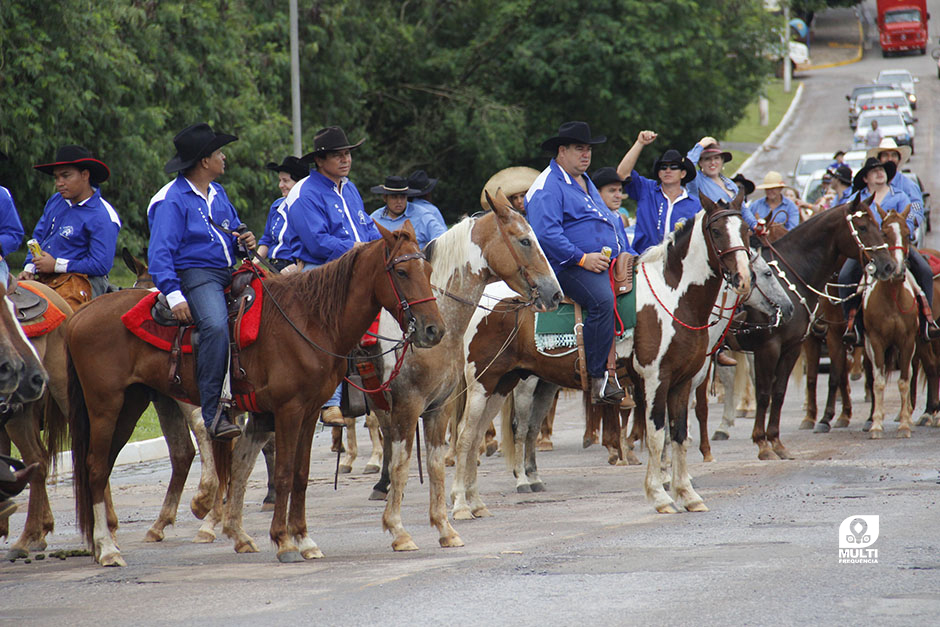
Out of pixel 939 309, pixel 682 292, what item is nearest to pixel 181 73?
pixel 939 309

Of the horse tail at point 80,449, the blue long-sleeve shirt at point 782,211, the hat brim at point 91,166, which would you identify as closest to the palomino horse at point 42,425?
the horse tail at point 80,449

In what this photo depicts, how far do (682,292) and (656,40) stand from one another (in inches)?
1140

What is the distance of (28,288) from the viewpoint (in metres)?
10.1

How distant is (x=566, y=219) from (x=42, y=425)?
181 inches

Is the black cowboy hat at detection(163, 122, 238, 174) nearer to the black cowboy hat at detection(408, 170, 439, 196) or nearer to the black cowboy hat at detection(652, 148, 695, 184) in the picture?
the black cowboy hat at detection(652, 148, 695, 184)

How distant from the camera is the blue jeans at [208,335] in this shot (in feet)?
28.8

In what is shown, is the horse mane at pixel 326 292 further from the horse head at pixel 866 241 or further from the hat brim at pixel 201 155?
the horse head at pixel 866 241

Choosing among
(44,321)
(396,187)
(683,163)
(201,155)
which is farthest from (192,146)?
(683,163)

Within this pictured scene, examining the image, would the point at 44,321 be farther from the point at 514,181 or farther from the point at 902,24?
the point at 902,24

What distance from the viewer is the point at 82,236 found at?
35.2 feet

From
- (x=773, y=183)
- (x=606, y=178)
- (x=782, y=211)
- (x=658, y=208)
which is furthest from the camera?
(x=773, y=183)

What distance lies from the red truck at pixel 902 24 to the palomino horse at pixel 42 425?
77386mm

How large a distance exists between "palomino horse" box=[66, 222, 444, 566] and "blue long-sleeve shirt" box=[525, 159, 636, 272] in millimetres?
2282

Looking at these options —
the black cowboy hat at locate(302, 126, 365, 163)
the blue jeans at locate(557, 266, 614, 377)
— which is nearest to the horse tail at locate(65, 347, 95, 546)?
the black cowboy hat at locate(302, 126, 365, 163)
